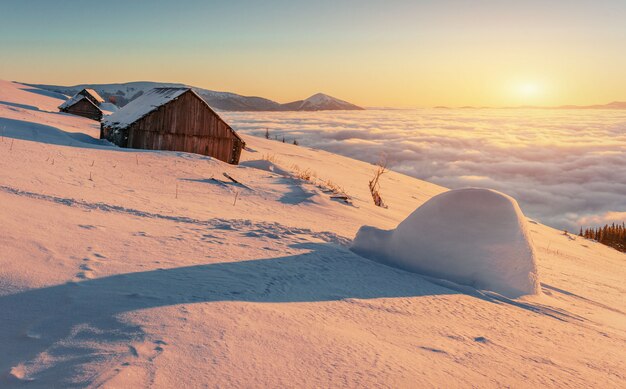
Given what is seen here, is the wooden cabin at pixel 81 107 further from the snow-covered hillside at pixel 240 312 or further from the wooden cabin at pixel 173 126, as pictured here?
the snow-covered hillside at pixel 240 312

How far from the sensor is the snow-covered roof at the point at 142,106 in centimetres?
1806

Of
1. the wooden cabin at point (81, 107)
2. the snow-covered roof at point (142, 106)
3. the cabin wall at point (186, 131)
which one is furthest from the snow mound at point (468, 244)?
the wooden cabin at point (81, 107)

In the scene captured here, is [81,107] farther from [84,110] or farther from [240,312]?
[240,312]

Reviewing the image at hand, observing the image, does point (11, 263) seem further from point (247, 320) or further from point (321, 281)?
point (321, 281)

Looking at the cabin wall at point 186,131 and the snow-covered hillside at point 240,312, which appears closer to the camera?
the snow-covered hillside at point 240,312

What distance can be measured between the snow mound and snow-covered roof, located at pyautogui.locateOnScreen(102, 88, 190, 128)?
15087mm

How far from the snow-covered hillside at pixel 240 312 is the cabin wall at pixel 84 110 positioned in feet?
110

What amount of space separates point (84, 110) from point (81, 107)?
0.31 meters

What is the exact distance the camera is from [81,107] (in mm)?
36625

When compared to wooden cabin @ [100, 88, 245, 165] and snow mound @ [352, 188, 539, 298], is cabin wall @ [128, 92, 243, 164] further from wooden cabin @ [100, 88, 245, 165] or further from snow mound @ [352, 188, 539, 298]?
snow mound @ [352, 188, 539, 298]

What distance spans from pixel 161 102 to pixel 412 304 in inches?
665

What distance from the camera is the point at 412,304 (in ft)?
12.6

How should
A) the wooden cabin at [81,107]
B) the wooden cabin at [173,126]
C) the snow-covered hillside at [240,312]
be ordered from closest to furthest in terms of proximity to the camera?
the snow-covered hillside at [240,312] < the wooden cabin at [173,126] < the wooden cabin at [81,107]

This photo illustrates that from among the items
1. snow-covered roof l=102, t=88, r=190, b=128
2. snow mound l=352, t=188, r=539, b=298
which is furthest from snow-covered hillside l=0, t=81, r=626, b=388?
snow-covered roof l=102, t=88, r=190, b=128
